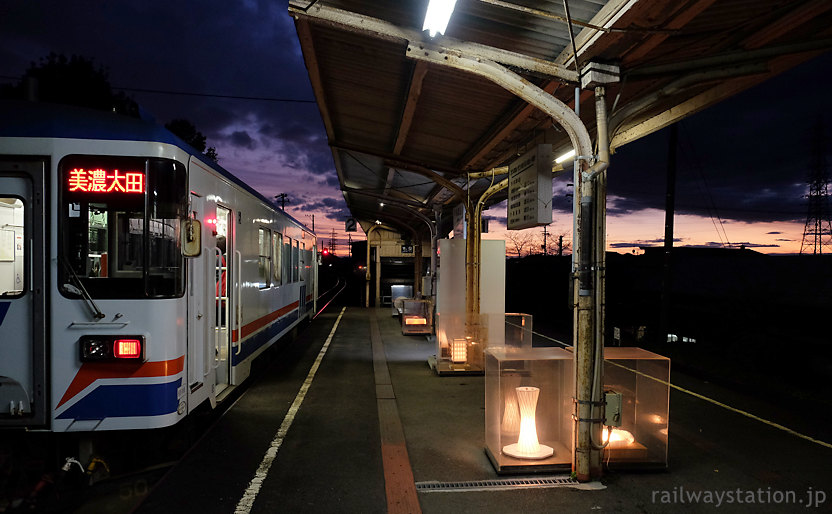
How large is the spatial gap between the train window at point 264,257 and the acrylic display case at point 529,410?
4549 millimetres

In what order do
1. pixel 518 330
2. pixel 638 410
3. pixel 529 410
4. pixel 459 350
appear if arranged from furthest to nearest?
pixel 518 330, pixel 459 350, pixel 638 410, pixel 529 410

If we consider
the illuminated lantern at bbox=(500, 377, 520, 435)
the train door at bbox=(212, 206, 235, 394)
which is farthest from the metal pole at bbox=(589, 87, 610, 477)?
the train door at bbox=(212, 206, 235, 394)

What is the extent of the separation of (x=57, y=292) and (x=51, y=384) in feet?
2.43

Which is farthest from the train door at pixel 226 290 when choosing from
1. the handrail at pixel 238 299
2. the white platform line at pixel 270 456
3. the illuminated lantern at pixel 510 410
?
the illuminated lantern at pixel 510 410

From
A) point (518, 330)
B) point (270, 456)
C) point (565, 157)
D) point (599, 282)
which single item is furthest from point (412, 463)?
point (565, 157)

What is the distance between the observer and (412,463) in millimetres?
5211

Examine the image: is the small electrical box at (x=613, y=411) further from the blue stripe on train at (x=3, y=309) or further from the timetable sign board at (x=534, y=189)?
the blue stripe on train at (x=3, y=309)

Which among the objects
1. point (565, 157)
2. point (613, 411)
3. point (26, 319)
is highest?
point (565, 157)

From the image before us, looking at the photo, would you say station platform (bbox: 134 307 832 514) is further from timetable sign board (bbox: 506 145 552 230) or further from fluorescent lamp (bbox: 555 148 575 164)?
fluorescent lamp (bbox: 555 148 575 164)

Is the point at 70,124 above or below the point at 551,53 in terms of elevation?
below

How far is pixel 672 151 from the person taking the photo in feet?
41.2

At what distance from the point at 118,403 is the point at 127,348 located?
46 cm

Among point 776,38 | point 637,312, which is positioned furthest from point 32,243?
point 637,312

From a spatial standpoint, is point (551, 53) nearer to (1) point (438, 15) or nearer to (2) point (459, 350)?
(1) point (438, 15)
